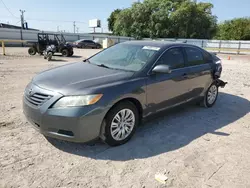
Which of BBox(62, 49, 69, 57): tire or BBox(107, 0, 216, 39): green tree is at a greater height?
BBox(107, 0, 216, 39): green tree

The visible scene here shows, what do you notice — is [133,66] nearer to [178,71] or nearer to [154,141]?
[178,71]

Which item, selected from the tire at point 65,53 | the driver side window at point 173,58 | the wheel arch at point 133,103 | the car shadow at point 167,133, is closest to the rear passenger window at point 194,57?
the driver side window at point 173,58

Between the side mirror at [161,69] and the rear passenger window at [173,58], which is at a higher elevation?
the rear passenger window at [173,58]

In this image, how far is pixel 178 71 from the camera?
4305mm

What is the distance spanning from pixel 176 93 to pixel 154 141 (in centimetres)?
113

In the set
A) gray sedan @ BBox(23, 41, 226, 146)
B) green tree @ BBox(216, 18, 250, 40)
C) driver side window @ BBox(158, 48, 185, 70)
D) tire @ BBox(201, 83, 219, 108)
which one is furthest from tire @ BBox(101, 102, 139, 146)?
green tree @ BBox(216, 18, 250, 40)

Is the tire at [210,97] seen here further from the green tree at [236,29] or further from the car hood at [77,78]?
the green tree at [236,29]

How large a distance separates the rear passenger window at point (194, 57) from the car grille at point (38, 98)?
2972 millimetres

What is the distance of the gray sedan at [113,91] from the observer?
294 cm

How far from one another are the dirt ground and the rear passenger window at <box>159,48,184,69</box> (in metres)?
1.14

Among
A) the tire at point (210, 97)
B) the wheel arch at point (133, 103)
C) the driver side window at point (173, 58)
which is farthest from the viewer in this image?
the tire at point (210, 97)

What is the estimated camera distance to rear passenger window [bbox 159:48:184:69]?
405 cm

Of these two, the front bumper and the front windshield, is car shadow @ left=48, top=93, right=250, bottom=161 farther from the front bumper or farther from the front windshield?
the front windshield

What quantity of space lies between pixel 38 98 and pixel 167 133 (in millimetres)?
2227
